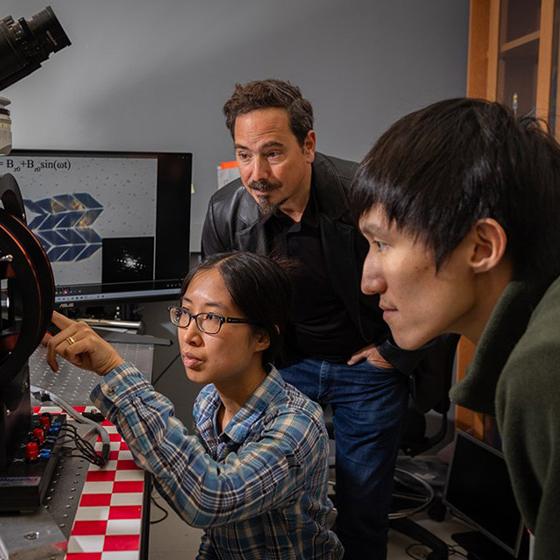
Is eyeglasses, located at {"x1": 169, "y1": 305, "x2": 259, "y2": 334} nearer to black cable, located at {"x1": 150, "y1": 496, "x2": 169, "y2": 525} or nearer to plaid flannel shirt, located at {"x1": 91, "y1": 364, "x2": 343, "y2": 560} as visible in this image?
plaid flannel shirt, located at {"x1": 91, "y1": 364, "x2": 343, "y2": 560}

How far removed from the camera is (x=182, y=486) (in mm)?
1008

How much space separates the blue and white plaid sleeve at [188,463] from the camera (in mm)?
1011

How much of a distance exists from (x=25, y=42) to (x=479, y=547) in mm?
2139

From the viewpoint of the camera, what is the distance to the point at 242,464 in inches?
42.6

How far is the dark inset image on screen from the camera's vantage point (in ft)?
8.01

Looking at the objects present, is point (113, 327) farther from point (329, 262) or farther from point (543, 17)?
point (543, 17)

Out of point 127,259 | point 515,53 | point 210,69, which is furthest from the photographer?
point 210,69

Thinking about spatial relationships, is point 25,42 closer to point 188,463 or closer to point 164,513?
point 188,463

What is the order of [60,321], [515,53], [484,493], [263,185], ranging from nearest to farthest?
[60,321], [263,185], [484,493], [515,53]

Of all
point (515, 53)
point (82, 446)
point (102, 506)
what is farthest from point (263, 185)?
point (515, 53)

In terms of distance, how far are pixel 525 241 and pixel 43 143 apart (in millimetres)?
2302

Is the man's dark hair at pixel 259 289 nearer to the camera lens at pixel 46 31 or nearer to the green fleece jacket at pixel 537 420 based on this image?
the camera lens at pixel 46 31

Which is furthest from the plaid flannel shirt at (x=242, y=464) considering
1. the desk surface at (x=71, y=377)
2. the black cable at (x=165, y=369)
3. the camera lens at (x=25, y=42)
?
the black cable at (x=165, y=369)

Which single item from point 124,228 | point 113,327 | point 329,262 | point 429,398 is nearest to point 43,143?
point 124,228
